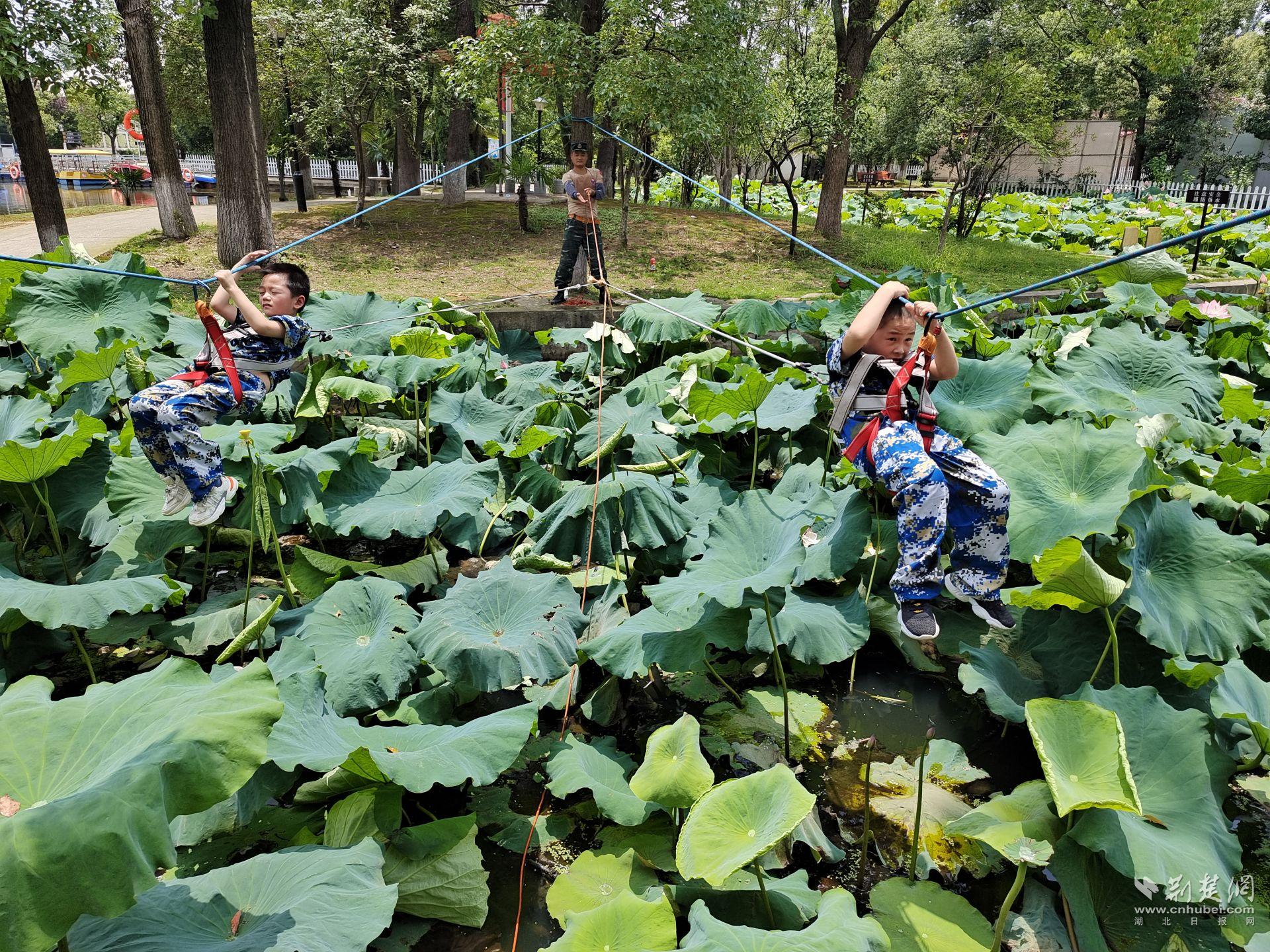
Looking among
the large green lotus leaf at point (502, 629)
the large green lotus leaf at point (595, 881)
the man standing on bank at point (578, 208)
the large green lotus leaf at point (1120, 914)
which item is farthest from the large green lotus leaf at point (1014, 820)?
the man standing on bank at point (578, 208)

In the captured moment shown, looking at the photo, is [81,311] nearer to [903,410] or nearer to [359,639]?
[359,639]

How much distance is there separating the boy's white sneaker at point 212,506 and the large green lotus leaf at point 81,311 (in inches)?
58.0

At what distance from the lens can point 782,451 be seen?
409 cm

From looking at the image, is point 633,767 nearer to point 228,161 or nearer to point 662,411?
point 662,411

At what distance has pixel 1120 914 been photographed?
187 centimetres

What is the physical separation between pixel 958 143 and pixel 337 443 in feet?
32.1

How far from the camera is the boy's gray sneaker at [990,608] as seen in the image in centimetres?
259

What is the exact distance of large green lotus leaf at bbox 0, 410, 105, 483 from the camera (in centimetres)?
278

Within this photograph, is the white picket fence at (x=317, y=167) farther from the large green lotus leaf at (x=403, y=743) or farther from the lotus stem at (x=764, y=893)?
the lotus stem at (x=764, y=893)

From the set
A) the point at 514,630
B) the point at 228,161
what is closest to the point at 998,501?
the point at 514,630

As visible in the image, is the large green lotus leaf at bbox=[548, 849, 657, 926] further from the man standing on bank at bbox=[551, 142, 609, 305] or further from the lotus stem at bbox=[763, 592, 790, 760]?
the man standing on bank at bbox=[551, 142, 609, 305]

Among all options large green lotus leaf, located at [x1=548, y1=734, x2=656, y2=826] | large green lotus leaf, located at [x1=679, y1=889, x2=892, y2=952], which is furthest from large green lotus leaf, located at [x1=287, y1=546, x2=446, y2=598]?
large green lotus leaf, located at [x1=679, y1=889, x2=892, y2=952]

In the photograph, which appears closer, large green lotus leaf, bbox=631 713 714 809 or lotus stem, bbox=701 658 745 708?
large green lotus leaf, bbox=631 713 714 809

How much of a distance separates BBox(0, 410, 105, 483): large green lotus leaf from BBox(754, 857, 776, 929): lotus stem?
251cm
